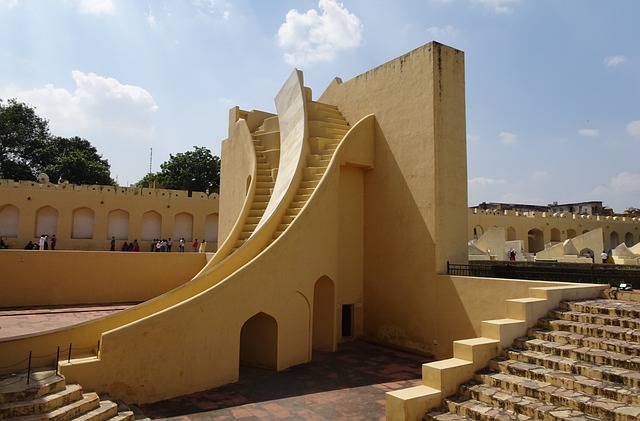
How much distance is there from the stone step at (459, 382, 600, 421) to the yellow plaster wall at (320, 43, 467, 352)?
398 cm

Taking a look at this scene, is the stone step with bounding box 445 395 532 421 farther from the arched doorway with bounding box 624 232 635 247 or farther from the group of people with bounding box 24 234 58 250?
the arched doorway with bounding box 624 232 635 247

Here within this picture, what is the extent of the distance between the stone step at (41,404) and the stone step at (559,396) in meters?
5.10

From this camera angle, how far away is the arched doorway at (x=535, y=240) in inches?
1391

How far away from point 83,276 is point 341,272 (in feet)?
23.0

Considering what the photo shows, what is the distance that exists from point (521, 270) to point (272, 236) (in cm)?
501

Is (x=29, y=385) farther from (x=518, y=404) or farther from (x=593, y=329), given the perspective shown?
(x=593, y=329)

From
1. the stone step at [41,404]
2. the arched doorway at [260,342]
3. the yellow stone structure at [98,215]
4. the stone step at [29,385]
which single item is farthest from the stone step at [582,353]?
the yellow stone structure at [98,215]

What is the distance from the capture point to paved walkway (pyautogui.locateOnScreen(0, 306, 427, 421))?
629cm

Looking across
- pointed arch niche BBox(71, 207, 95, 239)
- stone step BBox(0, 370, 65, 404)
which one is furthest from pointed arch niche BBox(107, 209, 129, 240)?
stone step BBox(0, 370, 65, 404)

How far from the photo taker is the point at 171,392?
6836 millimetres

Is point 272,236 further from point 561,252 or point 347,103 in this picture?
point 561,252

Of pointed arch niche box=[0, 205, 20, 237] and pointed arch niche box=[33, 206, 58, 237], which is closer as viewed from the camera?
pointed arch niche box=[0, 205, 20, 237]

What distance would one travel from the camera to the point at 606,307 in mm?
6031

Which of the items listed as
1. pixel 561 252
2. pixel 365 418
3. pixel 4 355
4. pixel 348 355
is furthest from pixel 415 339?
pixel 561 252
